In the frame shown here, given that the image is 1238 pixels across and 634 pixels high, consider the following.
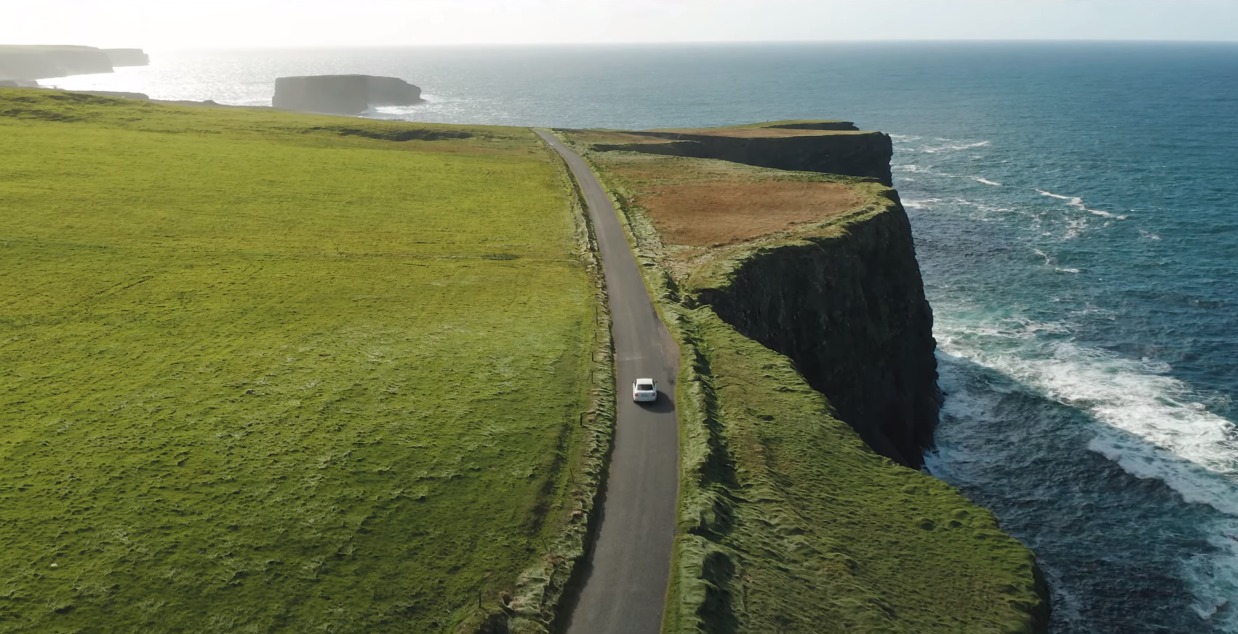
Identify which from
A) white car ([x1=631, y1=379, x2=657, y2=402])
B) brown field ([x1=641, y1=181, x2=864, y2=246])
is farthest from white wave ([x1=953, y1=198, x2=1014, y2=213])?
white car ([x1=631, y1=379, x2=657, y2=402])

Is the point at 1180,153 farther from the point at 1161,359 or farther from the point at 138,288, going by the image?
the point at 138,288

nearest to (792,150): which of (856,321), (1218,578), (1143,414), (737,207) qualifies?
(737,207)

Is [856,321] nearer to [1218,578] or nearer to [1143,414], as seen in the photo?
[1143,414]

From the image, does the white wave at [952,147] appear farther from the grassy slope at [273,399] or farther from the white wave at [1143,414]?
the grassy slope at [273,399]

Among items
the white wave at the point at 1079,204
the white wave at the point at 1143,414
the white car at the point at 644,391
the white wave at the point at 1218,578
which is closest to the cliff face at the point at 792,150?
the white wave at the point at 1079,204

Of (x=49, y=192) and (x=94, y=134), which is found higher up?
(x=94, y=134)

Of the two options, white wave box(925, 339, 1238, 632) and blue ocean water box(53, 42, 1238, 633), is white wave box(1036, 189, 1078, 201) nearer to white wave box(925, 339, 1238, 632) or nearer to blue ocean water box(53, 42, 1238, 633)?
blue ocean water box(53, 42, 1238, 633)

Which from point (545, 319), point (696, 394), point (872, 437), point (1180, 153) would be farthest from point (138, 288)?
point (1180, 153)
